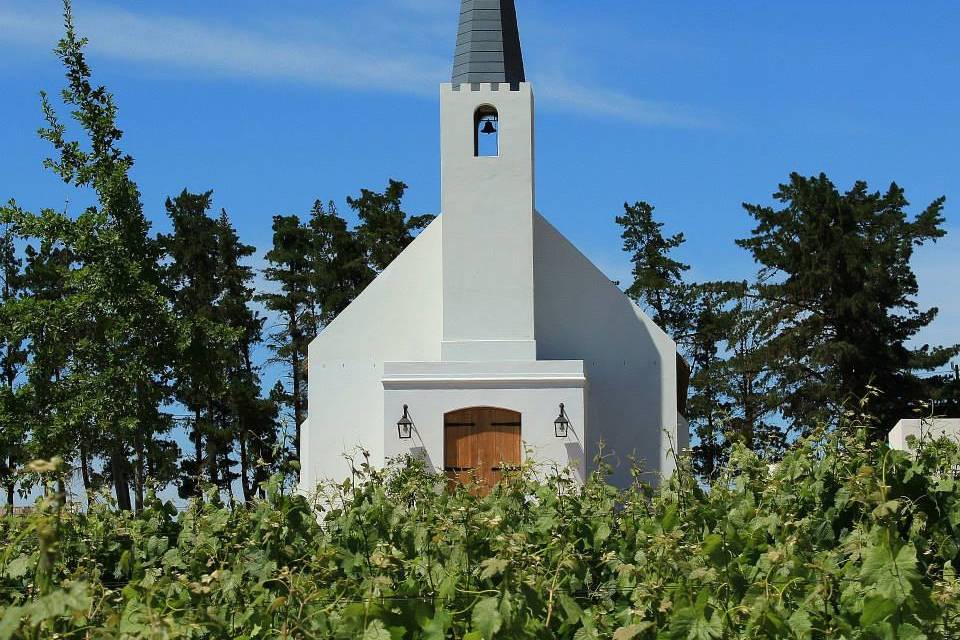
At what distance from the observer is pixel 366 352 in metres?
23.5

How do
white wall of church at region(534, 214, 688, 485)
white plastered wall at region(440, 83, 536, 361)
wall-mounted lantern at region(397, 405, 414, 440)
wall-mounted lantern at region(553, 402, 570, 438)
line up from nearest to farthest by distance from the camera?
wall-mounted lantern at region(553, 402, 570, 438) → wall-mounted lantern at region(397, 405, 414, 440) → white plastered wall at region(440, 83, 536, 361) → white wall of church at region(534, 214, 688, 485)

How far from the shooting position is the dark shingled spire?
914 inches

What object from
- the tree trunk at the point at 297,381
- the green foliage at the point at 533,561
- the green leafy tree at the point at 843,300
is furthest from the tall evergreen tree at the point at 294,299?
the green foliage at the point at 533,561

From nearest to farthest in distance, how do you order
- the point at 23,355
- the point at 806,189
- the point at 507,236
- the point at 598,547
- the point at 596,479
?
1. the point at 598,547
2. the point at 596,479
3. the point at 507,236
4. the point at 23,355
5. the point at 806,189

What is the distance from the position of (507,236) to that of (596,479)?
13.2 m

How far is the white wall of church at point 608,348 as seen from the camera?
A: 23438 millimetres

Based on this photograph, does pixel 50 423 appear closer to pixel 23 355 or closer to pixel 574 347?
pixel 574 347

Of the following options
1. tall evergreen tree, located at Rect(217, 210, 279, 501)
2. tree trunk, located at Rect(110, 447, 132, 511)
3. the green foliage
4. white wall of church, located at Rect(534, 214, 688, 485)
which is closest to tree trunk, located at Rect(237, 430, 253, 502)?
tall evergreen tree, located at Rect(217, 210, 279, 501)

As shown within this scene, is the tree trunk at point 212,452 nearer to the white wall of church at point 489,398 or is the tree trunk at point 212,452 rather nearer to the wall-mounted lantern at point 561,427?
the white wall of church at point 489,398

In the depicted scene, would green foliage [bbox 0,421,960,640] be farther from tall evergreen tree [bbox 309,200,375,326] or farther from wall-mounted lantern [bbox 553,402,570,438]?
tall evergreen tree [bbox 309,200,375,326]

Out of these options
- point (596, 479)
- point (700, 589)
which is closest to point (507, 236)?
point (596, 479)

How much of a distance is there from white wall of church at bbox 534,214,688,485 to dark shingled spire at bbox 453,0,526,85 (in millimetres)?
2692

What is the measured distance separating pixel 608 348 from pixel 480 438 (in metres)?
3.31

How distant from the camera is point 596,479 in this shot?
379 inches
